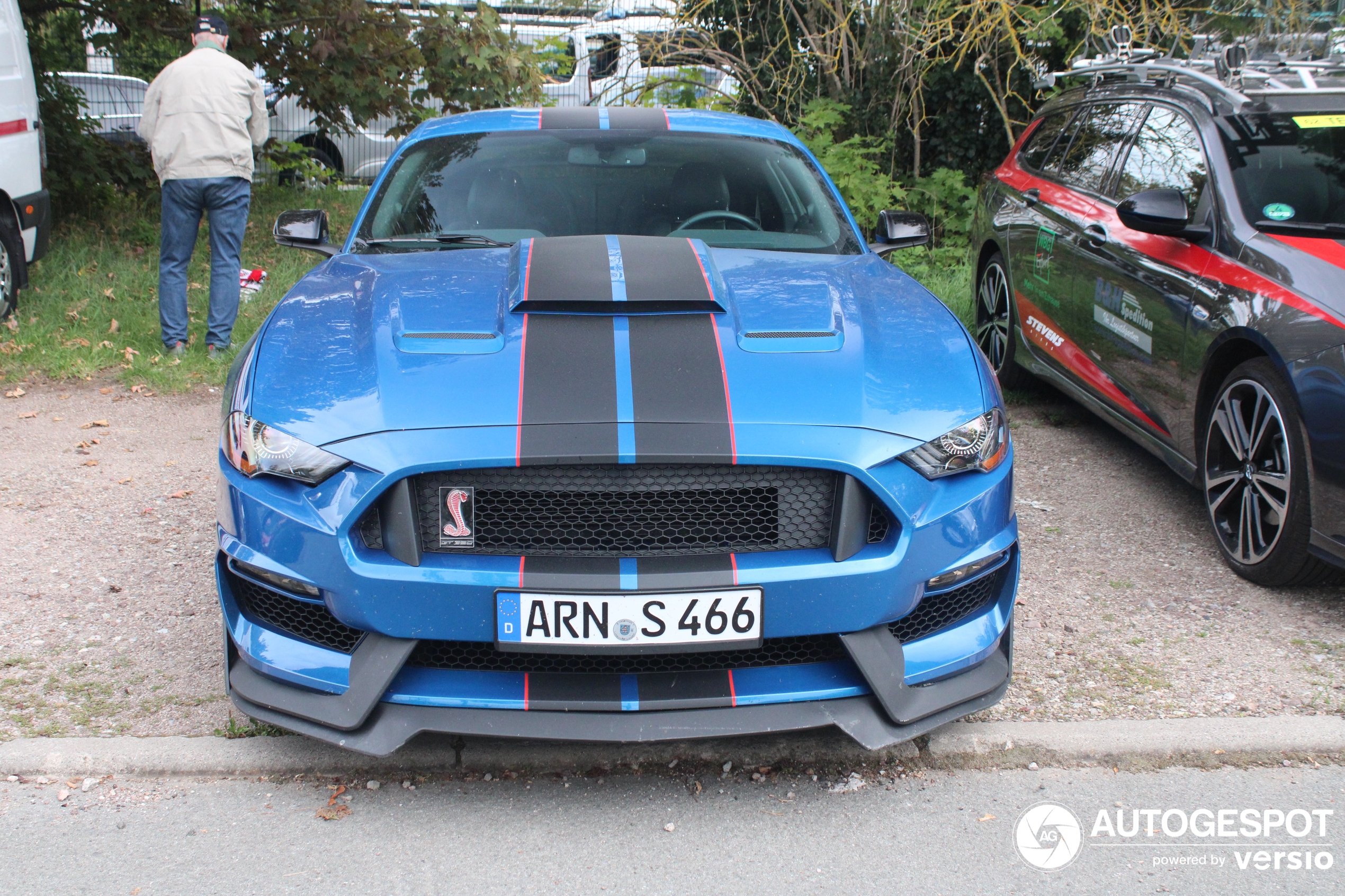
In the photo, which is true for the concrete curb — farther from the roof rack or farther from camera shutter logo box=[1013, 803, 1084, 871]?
the roof rack

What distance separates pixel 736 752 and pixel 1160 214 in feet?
8.45

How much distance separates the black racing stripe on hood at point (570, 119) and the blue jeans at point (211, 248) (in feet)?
9.75

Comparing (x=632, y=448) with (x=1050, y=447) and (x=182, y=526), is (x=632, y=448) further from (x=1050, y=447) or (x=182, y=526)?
(x=1050, y=447)

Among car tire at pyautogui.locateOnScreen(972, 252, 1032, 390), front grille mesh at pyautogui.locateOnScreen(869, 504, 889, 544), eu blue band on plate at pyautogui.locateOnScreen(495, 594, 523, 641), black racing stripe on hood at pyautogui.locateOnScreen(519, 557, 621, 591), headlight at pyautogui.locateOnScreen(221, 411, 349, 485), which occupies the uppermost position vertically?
headlight at pyautogui.locateOnScreen(221, 411, 349, 485)

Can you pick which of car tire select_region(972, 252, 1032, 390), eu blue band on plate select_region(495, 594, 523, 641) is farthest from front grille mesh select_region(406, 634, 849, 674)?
car tire select_region(972, 252, 1032, 390)

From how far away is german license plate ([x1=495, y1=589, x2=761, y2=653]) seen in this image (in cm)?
237

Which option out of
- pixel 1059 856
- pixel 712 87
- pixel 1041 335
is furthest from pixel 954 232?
pixel 1059 856

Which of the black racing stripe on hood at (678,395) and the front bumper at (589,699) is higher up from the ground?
the black racing stripe on hood at (678,395)

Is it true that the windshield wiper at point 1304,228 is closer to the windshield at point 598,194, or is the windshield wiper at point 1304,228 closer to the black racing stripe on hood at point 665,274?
the windshield at point 598,194

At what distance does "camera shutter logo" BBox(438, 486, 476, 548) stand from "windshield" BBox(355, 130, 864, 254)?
1.45m

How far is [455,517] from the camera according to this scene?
245 centimetres

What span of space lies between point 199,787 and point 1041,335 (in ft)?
13.8

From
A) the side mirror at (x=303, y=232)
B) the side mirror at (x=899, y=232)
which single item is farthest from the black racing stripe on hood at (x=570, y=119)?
the side mirror at (x=899, y=232)

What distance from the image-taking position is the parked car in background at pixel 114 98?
37.2ft
